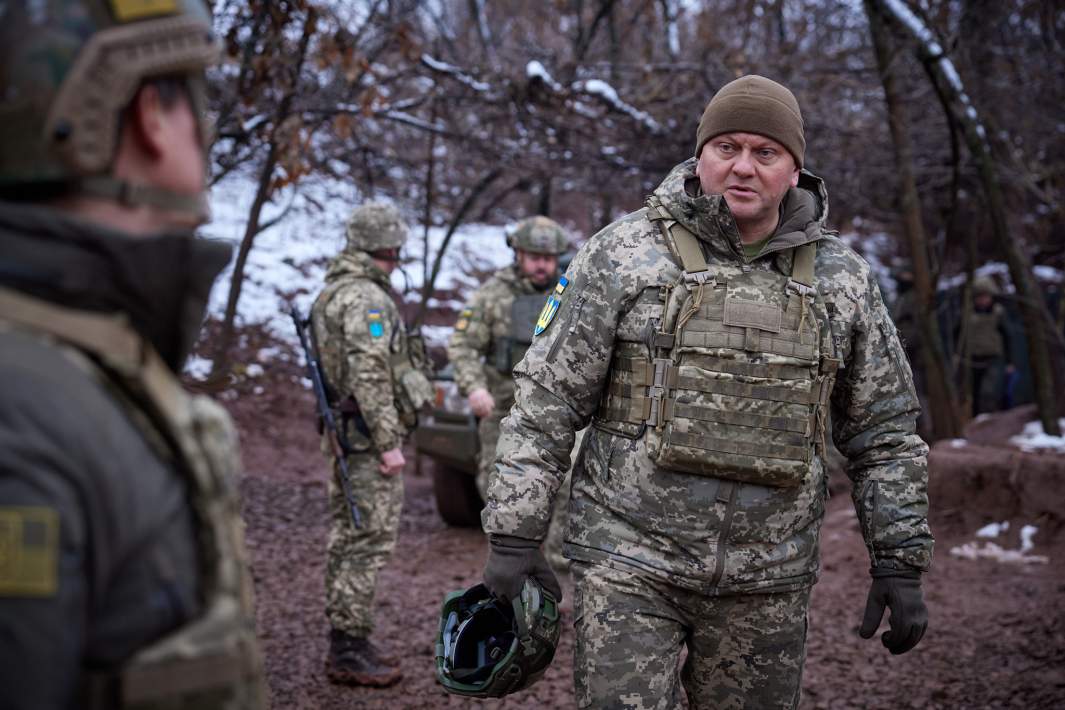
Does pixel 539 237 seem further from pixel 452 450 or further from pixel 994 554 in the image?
pixel 994 554

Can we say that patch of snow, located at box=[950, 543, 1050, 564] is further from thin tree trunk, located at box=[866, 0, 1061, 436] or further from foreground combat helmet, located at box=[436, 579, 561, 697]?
foreground combat helmet, located at box=[436, 579, 561, 697]

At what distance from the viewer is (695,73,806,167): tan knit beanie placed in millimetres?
3160

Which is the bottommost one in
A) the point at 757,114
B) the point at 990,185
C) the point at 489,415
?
the point at 489,415

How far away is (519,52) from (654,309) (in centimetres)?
779

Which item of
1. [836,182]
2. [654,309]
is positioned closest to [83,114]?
[654,309]

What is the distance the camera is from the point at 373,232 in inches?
219

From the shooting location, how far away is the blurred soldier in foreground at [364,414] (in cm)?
530

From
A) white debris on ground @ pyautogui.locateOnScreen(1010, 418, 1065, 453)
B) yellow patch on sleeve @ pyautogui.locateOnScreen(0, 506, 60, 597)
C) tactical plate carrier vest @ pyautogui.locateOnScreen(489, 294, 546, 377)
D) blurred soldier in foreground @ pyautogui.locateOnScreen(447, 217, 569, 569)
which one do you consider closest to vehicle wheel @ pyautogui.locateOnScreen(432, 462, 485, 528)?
blurred soldier in foreground @ pyautogui.locateOnScreen(447, 217, 569, 569)

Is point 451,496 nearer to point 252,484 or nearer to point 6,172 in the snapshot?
point 252,484

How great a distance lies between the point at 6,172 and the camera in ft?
4.48

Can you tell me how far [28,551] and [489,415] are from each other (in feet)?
19.3

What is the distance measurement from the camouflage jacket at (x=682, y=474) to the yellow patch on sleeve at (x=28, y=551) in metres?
1.85

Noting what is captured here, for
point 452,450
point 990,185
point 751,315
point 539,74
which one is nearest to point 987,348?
point 990,185

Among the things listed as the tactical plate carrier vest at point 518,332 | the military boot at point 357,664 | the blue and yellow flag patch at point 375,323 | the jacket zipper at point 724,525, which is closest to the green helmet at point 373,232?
the blue and yellow flag patch at point 375,323
